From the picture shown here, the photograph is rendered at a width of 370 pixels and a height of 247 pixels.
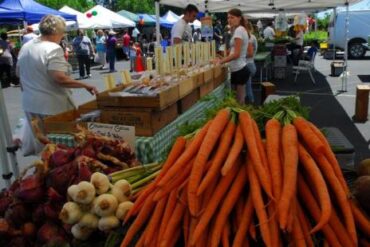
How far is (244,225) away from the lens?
1.35 meters

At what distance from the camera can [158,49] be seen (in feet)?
11.5

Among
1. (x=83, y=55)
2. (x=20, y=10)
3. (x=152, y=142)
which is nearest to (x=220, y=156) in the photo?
(x=152, y=142)

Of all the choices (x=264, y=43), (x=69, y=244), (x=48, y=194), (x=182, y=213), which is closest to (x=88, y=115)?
(x=48, y=194)

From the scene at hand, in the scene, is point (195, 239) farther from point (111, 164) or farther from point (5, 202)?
point (5, 202)

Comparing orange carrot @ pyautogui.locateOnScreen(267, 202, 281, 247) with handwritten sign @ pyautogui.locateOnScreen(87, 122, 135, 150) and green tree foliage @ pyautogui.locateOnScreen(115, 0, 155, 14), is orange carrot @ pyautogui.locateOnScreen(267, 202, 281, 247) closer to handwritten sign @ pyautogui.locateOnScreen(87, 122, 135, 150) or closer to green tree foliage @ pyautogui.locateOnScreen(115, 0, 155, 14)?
handwritten sign @ pyautogui.locateOnScreen(87, 122, 135, 150)

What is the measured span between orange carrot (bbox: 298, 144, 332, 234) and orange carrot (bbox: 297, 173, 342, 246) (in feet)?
0.10

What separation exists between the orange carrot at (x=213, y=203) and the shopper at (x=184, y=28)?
443cm

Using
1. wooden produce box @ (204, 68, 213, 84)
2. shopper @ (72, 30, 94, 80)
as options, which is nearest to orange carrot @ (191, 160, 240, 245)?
wooden produce box @ (204, 68, 213, 84)

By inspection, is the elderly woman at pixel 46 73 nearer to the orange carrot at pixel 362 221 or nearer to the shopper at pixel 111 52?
the orange carrot at pixel 362 221

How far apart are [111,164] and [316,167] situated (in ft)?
3.33

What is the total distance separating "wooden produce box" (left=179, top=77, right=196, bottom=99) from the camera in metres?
3.32

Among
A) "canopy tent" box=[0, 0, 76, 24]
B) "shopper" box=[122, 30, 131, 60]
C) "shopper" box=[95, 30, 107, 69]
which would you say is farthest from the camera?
"shopper" box=[122, 30, 131, 60]

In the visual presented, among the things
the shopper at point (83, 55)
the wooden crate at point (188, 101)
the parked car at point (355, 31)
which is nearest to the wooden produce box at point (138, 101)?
the wooden crate at point (188, 101)

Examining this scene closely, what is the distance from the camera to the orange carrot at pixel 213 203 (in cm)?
134
